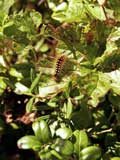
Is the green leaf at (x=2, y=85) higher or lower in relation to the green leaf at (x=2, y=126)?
higher

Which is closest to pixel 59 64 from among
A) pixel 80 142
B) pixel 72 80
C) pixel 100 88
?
pixel 72 80

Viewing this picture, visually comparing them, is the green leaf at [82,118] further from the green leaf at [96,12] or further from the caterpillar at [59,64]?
the green leaf at [96,12]

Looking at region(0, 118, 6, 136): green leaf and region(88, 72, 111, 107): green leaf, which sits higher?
region(88, 72, 111, 107): green leaf

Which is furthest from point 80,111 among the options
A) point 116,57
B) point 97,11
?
point 97,11

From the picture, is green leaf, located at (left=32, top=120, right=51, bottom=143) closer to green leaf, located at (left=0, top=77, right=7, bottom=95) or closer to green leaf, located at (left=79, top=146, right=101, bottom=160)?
green leaf, located at (left=79, top=146, right=101, bottom=160)

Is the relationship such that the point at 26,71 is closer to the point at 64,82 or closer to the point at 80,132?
the point at 64,82

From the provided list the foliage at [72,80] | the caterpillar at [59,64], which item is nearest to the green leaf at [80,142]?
the foliage at [72,80]

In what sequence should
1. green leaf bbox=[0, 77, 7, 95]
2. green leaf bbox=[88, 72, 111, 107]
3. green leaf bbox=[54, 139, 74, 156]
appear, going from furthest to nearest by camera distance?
green leaf bbox=[0, 77, 7, 95], green leaf bbox=[88, 72, 111, 107], green leaf bbox=[54, 139, 74, 156]

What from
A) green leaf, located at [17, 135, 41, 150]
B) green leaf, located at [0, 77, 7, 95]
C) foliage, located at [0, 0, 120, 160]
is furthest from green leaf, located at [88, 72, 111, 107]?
green leaf, located at [0, 77, 7, 95]
